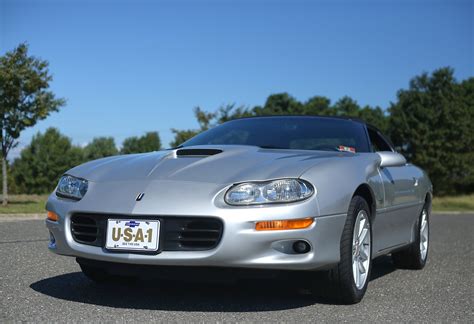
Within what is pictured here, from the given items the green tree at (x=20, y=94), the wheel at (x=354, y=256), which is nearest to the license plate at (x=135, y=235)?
the wheel at (x=354, y=256)

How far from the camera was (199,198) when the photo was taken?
3564mm

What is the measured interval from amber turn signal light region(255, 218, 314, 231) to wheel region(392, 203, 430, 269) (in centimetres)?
275

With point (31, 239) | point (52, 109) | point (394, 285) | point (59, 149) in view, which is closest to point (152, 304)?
point (394, 285)

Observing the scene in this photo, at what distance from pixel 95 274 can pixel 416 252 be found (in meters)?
3.20

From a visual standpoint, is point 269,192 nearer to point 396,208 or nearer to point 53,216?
point 53,216

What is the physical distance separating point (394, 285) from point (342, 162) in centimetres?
153

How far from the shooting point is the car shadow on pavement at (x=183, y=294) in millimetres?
3824

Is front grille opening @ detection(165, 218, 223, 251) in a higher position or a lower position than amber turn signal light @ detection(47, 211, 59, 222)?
lower

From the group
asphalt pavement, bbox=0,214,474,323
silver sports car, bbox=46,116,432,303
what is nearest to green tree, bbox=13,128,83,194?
asphalt pavement, bbox=0,214,474,323

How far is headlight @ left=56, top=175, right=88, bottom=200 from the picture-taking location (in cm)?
396

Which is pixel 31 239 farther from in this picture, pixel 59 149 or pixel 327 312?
pixel 59 149

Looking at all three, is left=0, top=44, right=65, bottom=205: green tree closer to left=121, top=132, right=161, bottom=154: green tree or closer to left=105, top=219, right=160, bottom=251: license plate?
left=105, top=219, right=160, bottom=251: license plate

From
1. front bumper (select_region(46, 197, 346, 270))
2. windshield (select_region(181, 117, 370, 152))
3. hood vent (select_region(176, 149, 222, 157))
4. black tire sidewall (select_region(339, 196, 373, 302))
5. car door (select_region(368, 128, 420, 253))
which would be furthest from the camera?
windshield (select_region(181, 117, 370, 152))

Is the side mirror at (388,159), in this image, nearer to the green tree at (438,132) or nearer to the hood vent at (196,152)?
the hood vent at (196,152)
